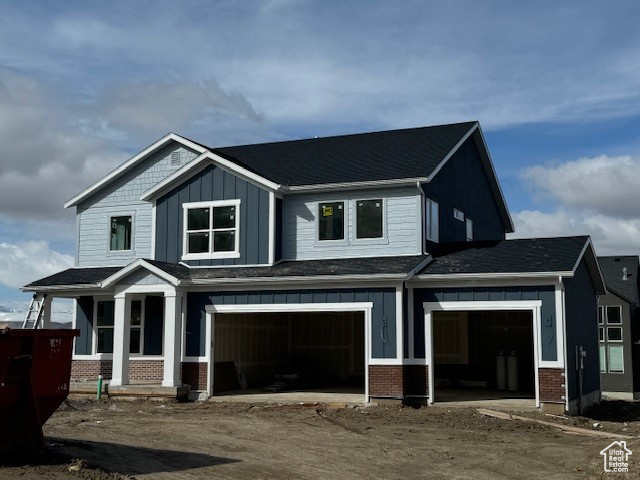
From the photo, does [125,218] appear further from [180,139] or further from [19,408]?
[19,408]

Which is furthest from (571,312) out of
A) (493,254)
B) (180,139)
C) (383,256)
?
(180,139)

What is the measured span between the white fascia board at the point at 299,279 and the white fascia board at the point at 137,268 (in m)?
0.32

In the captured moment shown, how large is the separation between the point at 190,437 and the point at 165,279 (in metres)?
7.68

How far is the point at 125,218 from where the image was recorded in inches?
1061

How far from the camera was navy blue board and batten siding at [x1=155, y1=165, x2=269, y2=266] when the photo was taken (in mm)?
23844

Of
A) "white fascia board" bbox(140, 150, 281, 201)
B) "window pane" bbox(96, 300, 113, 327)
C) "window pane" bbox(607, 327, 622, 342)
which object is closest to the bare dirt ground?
"window pane" bbox(96, 300, 113, 327)

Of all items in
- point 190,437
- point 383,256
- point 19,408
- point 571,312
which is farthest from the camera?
point 383,256

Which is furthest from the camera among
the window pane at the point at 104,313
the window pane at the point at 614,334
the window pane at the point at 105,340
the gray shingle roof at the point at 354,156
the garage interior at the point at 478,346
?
the window pane at the point at 614,334

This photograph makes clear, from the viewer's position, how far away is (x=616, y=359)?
31.7 metres

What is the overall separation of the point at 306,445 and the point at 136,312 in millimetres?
11494

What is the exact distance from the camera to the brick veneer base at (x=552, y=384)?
19.2 metres

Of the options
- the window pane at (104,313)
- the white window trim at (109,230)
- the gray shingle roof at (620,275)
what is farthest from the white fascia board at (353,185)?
the gray shingle roof at (620,275)

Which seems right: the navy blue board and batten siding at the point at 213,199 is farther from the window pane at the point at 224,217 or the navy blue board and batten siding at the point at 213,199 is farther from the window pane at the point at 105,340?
the window pane at the point at 105,340

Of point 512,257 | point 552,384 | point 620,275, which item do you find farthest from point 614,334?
point 552,384
